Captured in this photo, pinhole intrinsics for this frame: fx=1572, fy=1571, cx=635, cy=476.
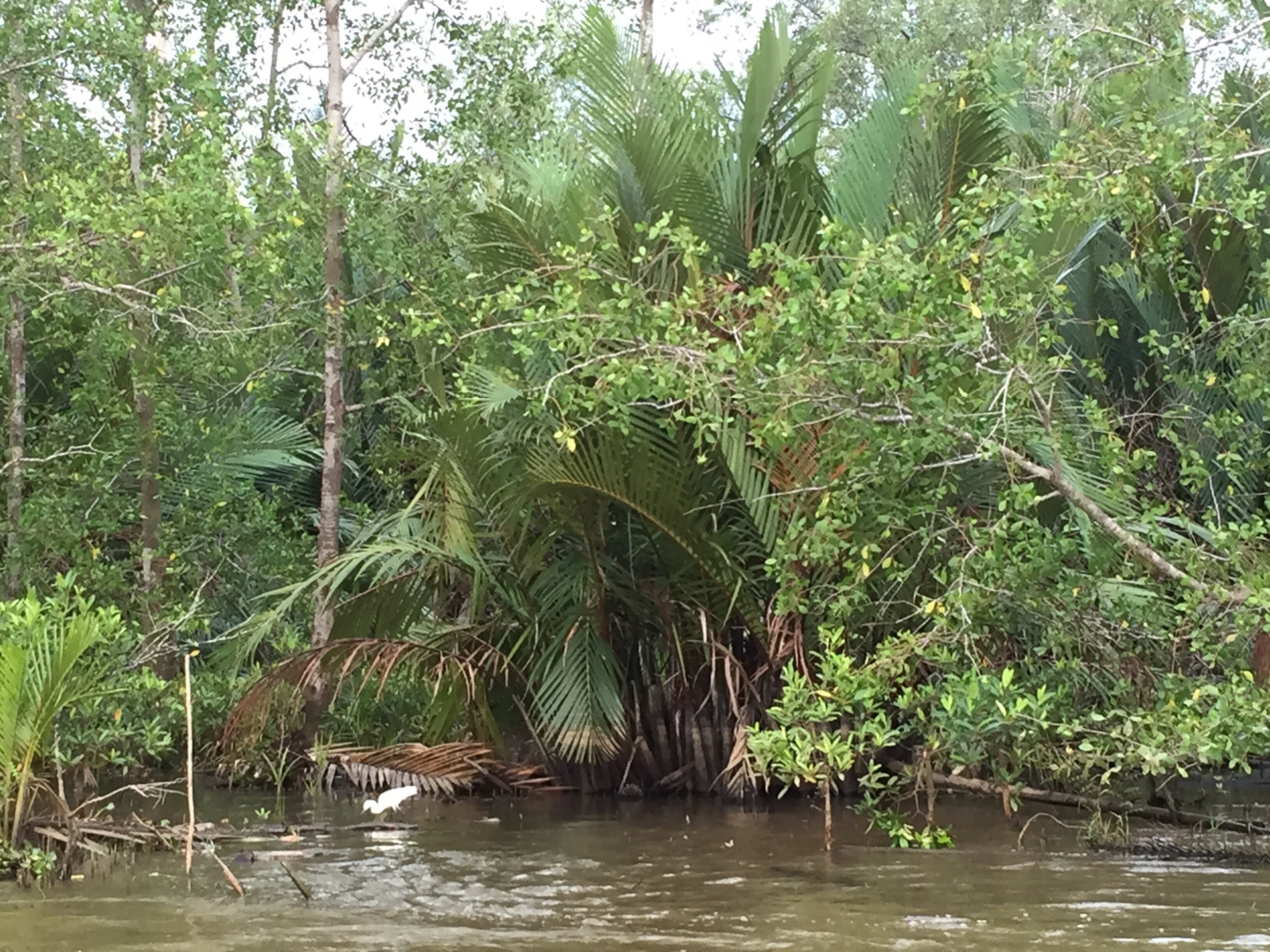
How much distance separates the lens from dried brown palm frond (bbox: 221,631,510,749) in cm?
1027

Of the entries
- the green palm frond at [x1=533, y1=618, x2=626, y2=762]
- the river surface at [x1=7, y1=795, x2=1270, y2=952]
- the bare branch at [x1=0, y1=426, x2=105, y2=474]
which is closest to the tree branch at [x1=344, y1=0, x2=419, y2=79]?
the bare branch at [x1=0, y1=426, x2=105, y2=474]

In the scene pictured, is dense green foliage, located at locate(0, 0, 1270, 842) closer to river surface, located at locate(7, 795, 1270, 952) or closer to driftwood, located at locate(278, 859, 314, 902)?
river surface, located at locate(7, 795, 1270, 952)

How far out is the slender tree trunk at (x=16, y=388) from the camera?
10.5 meters

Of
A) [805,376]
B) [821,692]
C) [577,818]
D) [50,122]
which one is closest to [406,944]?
[821,692]

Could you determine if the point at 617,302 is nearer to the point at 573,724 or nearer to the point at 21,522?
the point at 573,724

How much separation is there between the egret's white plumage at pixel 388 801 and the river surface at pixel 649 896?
41 cm

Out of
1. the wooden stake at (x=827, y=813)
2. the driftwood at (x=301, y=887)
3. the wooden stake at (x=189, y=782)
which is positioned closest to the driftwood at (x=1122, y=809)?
the wooden stake at (x=827, y=813)

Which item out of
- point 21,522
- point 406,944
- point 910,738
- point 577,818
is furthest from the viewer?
point 21,522

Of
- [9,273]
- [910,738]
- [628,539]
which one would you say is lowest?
[910,738]

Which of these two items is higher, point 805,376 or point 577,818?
point 805,376

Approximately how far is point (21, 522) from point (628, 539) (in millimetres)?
4354

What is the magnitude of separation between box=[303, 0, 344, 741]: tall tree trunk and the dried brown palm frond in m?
0.47

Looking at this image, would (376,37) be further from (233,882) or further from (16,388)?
(233,882)

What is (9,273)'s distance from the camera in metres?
9.65
